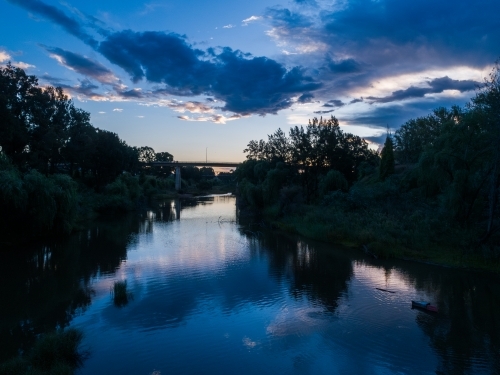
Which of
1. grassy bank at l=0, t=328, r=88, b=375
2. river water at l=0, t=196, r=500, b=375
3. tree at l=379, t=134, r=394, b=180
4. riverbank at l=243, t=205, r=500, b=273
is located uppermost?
tree at l=379, t=134, r=394, b=180

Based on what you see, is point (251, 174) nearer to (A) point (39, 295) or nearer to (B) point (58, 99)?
(B) point (58, 99)

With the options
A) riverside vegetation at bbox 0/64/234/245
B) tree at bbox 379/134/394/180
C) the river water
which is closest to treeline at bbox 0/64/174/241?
riverside vegetation at bbox 0/64/234/245

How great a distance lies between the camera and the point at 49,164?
5038cm

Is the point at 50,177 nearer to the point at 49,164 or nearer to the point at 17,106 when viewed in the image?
the point at 17,106

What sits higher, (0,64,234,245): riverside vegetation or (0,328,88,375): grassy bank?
(0,64,234,245): riverside vegetation

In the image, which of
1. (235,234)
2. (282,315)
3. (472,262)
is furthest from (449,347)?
(235,234)

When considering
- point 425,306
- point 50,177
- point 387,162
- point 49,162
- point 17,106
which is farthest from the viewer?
point 49,162

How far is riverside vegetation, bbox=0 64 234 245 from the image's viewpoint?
2580 cm

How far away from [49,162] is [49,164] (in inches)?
57.7

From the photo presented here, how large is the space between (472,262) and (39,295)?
20.3m

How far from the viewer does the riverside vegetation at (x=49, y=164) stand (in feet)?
84.6

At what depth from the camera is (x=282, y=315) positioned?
14.5m

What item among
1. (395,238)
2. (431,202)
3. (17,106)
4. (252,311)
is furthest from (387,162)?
(17,106)

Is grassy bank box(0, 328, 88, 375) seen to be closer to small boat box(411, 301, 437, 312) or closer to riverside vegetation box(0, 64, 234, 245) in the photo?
small boat box(411, 301, 437, 312)
